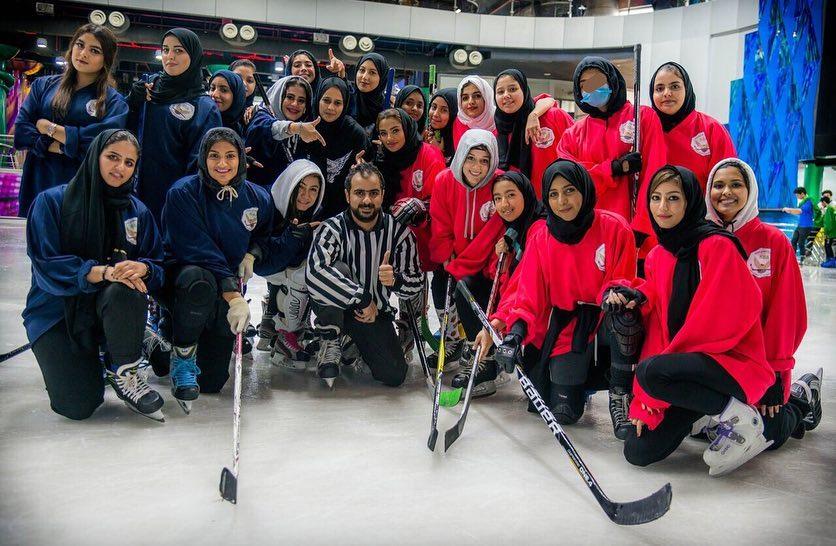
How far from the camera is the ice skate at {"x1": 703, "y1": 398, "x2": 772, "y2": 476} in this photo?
234 centimetres

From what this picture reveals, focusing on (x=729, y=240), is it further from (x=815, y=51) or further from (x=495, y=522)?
(x=815, y=51)

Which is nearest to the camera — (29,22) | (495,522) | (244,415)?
(495,522)

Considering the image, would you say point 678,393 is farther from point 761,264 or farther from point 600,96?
point 600,96

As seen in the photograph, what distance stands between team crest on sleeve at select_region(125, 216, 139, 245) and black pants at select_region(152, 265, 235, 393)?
0.26 metres

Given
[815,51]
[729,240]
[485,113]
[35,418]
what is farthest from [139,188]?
[815,51]

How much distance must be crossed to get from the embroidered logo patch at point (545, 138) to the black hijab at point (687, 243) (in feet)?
4.56

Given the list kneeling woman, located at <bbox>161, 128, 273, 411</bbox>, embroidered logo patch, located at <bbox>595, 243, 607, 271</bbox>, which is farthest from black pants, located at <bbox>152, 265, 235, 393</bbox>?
embroidered logo patch, located at <bbox>595, 243, 607, 271</bbox>

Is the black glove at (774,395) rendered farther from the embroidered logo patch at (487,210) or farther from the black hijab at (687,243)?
the embroidered logo patch at (487,210)

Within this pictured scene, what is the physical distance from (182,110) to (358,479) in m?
2.20

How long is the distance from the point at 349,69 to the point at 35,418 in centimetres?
1562

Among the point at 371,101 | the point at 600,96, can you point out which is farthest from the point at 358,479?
the point at 371,101

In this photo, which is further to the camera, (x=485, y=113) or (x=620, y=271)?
(x=485, y=113)

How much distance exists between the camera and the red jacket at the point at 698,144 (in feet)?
11.5

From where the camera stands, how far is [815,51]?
37.3 feet
